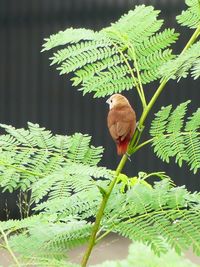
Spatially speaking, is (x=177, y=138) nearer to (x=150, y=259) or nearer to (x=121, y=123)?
(x=121, y=123)

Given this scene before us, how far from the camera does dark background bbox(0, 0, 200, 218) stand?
841cm

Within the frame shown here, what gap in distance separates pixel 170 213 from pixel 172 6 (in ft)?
22.6

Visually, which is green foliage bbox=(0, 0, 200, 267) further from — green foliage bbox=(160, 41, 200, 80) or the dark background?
the dark background

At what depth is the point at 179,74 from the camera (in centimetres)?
156

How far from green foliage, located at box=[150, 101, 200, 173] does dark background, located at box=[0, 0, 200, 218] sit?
21.0 ft

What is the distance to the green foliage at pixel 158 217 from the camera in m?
1.63

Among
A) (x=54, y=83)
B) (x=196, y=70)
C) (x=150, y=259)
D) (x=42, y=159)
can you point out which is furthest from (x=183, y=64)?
(x=54, y=83)

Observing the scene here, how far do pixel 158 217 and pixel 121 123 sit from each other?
25 centimetres

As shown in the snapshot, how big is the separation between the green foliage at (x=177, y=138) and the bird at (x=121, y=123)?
0.24ft

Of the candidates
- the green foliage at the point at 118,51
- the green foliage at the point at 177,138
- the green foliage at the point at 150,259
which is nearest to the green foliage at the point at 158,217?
the green foliage at the point at 177,138

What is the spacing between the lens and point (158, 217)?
5.56 feet

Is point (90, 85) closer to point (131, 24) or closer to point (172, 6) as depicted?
point (131, 24)

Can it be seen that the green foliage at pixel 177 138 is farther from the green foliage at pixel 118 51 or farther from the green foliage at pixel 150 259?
Result: the green foliage at pixel 150 259

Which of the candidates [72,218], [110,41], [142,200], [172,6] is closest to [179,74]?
[142,200]
